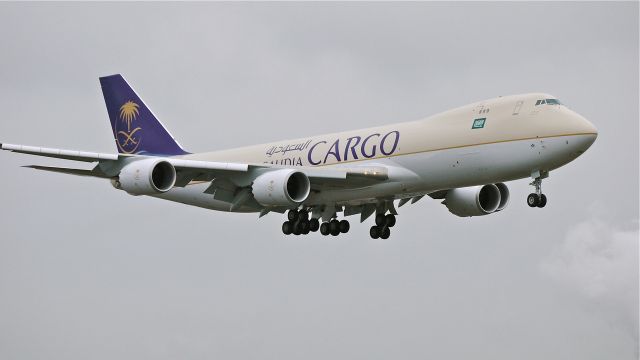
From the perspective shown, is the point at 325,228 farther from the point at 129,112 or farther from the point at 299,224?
the point at 129,112

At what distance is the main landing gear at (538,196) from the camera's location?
46.4 metres

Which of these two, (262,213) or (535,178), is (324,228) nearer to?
(262,213)

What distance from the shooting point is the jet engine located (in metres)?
56.1

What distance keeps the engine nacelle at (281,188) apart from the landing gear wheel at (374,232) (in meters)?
7.16

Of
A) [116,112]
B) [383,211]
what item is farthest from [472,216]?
[116,112]

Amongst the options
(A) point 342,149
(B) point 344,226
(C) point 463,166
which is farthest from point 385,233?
(C) point 463,166

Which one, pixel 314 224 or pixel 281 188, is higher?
pixel 281 188

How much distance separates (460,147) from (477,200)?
851 cm

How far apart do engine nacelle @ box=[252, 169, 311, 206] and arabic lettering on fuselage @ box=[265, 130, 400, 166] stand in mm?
2768

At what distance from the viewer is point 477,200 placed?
56.0m

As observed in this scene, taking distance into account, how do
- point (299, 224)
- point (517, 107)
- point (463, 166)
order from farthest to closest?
point (299, 224)
point (463, 166)
point (517, 107)

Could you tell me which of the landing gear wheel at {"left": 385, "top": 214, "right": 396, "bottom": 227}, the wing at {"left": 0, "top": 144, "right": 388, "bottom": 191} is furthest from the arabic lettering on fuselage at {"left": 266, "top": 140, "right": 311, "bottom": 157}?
the landing gear wheel at {"left": 385, "top": 214, "right": 396, "bottom": 227}

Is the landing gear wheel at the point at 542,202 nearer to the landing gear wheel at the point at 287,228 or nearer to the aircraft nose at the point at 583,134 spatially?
the aircraft nose at the point at 583,134

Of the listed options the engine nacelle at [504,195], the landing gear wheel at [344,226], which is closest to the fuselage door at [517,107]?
the engine nacelle at [504,195]
